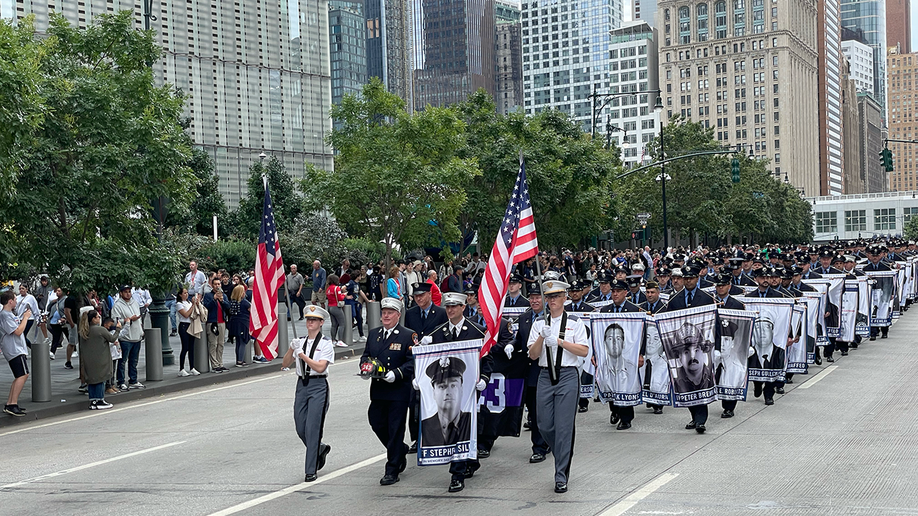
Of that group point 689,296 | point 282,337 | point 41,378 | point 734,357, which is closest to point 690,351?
point 689,296

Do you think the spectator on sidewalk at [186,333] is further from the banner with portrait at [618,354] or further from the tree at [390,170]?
the tree at [390,170]

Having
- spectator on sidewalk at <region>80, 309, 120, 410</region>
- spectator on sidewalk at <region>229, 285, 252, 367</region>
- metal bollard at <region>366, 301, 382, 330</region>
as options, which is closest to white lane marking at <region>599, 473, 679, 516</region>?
spectator on sidewalk at <region>80, 309, 120, 410</region>

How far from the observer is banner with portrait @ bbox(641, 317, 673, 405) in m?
11.7

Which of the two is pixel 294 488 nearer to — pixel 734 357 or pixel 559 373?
pixel 559 373

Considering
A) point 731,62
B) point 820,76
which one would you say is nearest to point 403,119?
point 731,62

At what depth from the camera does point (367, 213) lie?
99.1ft

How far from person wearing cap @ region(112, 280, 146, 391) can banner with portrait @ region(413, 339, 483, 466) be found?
30.2 ft

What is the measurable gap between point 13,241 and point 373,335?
31.9 ft

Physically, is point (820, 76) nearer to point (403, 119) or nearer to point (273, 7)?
point (273, 7)

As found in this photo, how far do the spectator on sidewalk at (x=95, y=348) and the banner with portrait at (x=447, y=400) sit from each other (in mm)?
8073

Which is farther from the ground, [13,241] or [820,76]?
[820,76]

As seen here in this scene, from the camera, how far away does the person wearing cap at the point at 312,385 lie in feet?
29.8

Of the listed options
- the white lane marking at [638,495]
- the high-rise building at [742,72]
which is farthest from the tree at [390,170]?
the high-rise building at [742,72]

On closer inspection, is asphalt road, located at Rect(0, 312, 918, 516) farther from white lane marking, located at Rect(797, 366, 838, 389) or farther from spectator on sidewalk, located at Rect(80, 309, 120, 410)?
spectator on sidewalk, located at Rect(80, 309, 120, 410)
